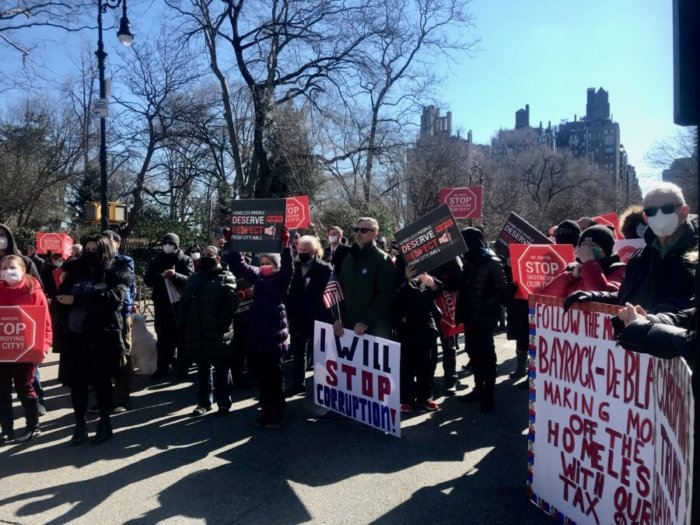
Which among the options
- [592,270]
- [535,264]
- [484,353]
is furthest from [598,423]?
[535,264]

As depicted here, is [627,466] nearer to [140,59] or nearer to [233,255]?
[233,255]

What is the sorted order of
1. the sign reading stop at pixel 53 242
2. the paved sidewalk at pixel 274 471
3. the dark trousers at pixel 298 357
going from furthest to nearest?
1. the sign reading stop at pixel 53 242
2. the dark trousers at pixel 298 357
3. the paved sidewalk at pixel 274 471

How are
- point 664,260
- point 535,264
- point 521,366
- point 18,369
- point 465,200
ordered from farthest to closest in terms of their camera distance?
1. point 465,200
2. point 521,366
3. point 535,264
4. point 18,369
5. point 664,260

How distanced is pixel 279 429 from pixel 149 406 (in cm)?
185

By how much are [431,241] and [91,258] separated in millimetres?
3203

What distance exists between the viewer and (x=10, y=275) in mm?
5531

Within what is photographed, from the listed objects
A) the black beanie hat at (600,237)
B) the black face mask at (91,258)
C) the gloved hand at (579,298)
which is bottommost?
the gloved hand at (579,298)

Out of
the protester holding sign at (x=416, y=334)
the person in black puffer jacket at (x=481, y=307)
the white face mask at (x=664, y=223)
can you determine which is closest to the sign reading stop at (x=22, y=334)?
the protester holding sign at (x=416, y=334)

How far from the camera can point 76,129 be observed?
27.3 m

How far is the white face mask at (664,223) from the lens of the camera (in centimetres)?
331

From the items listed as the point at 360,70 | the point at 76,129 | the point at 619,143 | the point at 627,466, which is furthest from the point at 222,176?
the point at 619,143

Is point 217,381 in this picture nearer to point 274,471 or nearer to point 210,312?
point 210,312

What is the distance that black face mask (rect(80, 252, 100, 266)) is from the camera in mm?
5504

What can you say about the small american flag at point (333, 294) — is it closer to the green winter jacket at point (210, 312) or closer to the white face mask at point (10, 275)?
the green winter jacket at point (210, 312)
